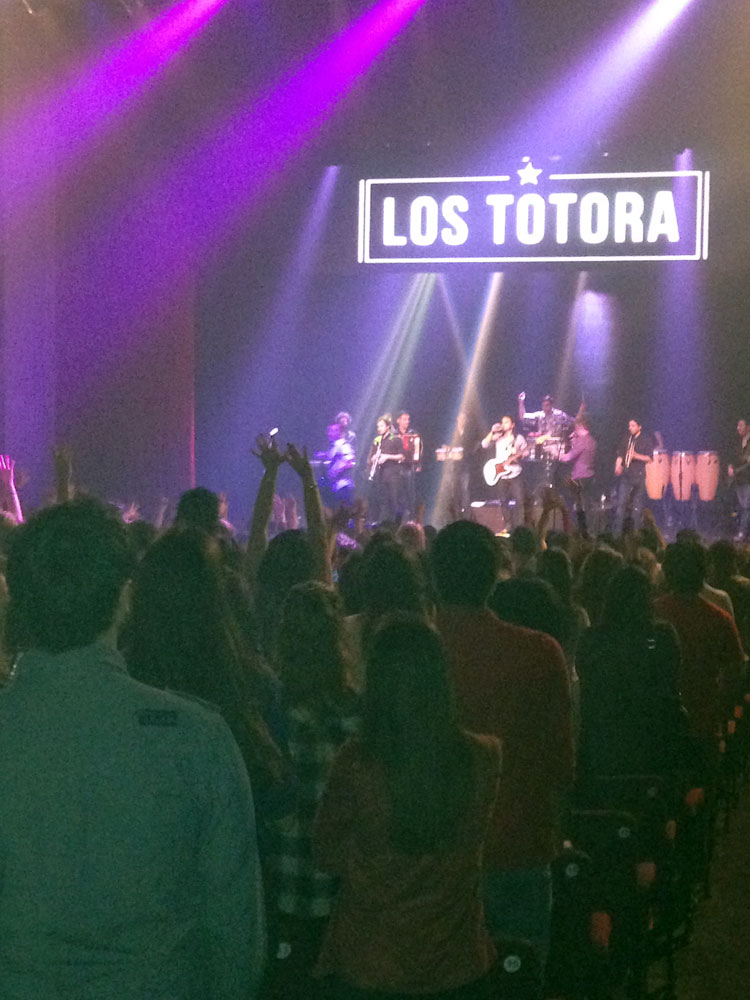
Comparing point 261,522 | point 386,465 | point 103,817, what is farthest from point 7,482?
point 386,465

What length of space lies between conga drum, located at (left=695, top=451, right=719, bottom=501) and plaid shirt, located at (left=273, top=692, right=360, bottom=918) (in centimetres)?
1286

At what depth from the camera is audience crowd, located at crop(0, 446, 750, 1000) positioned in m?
1.45

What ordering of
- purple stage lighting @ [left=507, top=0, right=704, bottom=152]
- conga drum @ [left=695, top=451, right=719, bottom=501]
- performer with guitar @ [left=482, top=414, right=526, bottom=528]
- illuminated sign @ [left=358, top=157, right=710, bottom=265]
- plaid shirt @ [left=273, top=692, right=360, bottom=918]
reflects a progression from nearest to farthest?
plaid shirt @ [left=273, top=692, right=360, bottom=918] < purple stage lighting @ [left=507, top=0, right=704, bottom=152] < illuminated sign @ [left=358, top=157, right=710, bottom=265] < conga drum @ [left=695, top=451, right=719, bottom=501] < performer with guitar @ [left=482, top=414, right=526, bottom=528]

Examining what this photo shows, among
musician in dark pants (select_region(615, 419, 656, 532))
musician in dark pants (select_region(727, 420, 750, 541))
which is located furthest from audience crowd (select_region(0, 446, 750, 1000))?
musician in dark pants (select_region(615, 419, 656, 532))

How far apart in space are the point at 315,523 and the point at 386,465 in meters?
11.3

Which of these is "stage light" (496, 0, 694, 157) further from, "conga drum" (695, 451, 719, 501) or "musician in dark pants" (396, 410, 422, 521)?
"conga drum" (695, 451, 719, 501)

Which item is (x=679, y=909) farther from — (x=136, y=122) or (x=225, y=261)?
(x=225, y=261)

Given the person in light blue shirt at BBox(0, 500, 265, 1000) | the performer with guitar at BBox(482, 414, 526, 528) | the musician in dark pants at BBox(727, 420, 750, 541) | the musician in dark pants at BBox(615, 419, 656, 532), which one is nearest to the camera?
the person in light blue shirt at BBox(0, 500, 265, 1000)

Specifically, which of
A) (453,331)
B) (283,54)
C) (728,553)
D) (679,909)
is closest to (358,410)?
(453,331)

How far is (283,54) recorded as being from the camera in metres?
12.8

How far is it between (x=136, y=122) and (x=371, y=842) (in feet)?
38.6

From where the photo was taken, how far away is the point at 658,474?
14914mm

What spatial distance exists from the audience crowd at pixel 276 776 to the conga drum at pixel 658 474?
11.7 metres

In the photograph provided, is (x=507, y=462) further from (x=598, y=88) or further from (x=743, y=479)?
(x=598, y=88)
